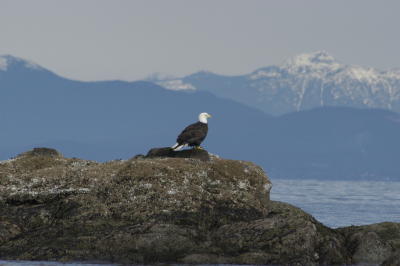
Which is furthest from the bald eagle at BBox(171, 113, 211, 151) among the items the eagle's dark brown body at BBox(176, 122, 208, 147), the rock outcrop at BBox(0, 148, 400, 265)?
the rock outcrop at BBox(0, 148, 400, 265)

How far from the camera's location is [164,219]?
29781mm

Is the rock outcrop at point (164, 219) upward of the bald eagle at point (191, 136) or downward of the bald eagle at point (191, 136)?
downward

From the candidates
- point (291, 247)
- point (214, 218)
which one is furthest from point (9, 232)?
point (291, 247)

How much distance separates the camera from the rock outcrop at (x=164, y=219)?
92.9ft

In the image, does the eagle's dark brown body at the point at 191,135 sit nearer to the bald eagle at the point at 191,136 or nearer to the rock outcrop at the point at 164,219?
the bald eagle at the point at 191,136

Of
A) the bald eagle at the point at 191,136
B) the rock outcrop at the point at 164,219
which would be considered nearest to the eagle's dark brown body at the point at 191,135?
the bald eagle at the point at 191,136

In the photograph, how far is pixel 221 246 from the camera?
28.6m

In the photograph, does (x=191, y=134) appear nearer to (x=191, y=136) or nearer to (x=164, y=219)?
(x=191, y=136)

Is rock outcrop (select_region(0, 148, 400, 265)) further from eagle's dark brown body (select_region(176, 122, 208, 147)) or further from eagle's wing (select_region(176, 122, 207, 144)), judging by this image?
eagle's wing (select_region(176, 122, 207, 144))

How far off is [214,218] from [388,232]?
769 cm

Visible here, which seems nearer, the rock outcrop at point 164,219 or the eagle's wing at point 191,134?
the rock outcrop at point 164,219

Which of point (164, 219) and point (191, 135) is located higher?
point (191, 135)

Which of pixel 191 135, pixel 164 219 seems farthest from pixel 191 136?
pixel 164 219

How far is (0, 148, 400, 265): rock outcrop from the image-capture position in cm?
2831
